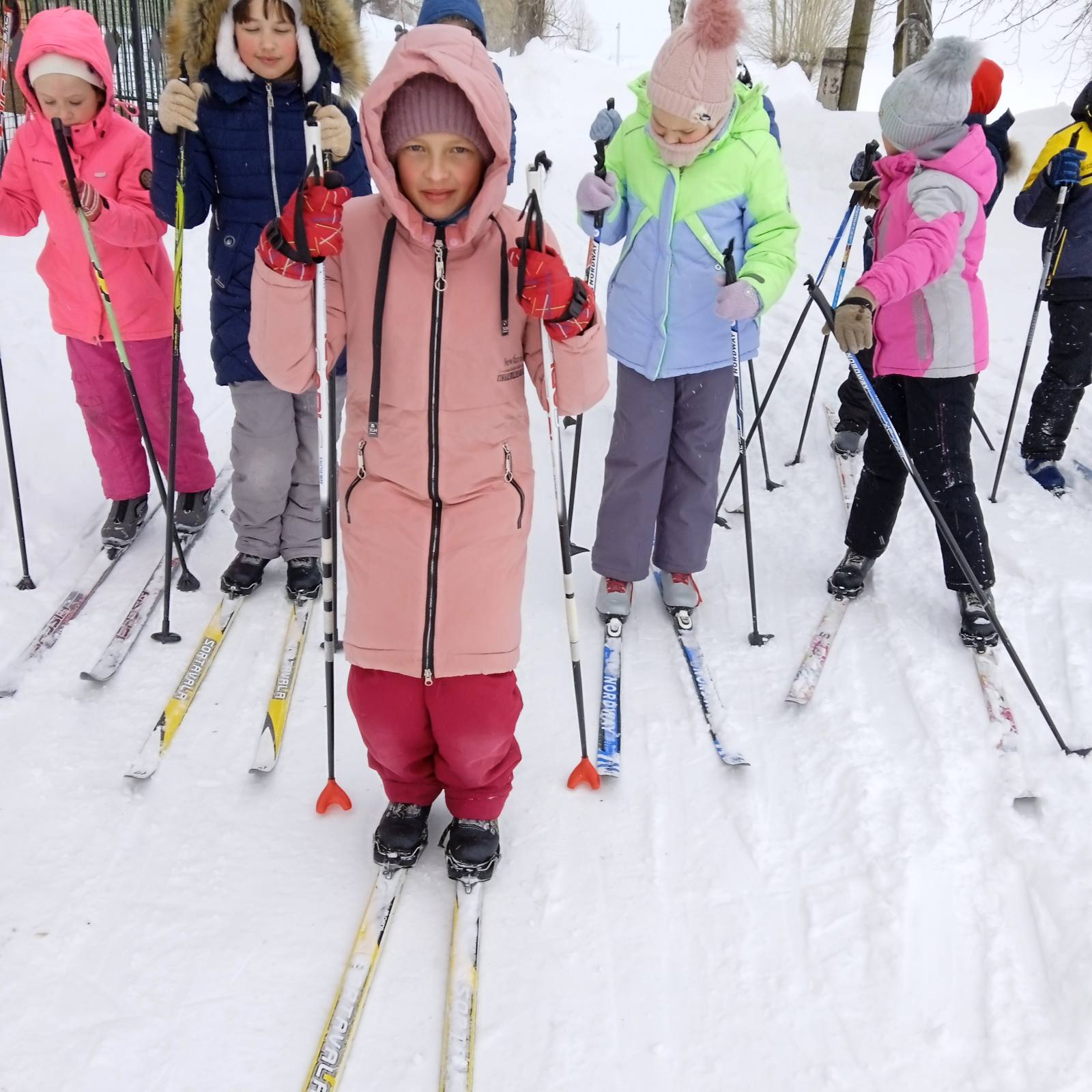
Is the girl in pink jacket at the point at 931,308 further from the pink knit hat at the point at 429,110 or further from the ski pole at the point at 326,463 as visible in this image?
the ski pole at the point at 326,463

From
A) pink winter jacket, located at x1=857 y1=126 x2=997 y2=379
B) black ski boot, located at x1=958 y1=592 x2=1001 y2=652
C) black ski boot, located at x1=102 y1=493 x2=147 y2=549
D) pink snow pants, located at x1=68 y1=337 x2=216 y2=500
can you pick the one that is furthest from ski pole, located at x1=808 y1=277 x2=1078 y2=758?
black ski boot, located at x1=102 y1=493 x2=147 y2=549

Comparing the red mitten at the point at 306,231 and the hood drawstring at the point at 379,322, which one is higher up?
the red mitten at the point at 306,231

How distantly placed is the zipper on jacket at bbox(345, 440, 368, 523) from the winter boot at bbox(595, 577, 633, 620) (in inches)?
63.0

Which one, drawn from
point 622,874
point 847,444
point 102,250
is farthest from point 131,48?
point 622,874

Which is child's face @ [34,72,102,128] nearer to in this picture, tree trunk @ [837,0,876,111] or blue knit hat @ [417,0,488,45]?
blue knit hat @ [417,0,488,45]

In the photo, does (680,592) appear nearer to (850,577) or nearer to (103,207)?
(850,577)

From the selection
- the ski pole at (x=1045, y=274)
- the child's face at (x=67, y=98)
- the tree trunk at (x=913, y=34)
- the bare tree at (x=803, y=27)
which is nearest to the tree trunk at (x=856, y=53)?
the tree trunk at (x=913, y=34)

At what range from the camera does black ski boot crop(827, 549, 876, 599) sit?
3.72 m

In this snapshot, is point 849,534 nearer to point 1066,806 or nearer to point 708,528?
point 708,528

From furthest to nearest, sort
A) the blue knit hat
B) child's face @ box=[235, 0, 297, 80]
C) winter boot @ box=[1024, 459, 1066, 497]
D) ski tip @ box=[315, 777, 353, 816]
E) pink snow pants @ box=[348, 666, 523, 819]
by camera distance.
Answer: winter boot @ box=[1024, 459, 1066, 497] → the blue knit hat → child's face @ box=[235, 0, 297, 80] → ski tip @ box=[315, 777, 353, 816] → pink snow pants @ box=[348, 666, 523, 819]

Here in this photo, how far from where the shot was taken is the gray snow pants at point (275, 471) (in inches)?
133

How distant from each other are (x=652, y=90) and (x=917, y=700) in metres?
2.25

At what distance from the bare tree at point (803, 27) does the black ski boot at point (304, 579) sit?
31.2 meters

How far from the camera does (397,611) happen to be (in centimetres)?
Answer: 216
